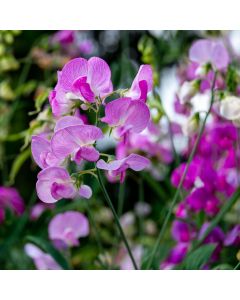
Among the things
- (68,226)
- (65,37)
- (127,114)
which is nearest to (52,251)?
(68,226)

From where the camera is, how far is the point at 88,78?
670 mm

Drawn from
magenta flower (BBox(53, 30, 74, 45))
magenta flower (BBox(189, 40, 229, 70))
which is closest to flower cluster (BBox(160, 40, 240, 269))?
magenta flower (BBox(189, 40, 229, 70))

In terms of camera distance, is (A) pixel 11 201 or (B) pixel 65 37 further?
(B) pixel 65 37

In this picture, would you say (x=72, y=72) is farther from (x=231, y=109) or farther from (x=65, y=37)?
(x=65, y=37)

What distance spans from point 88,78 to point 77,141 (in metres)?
0.07

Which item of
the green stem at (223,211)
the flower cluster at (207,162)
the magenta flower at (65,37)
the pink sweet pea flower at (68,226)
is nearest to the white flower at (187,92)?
the flower cluster at (207,162)

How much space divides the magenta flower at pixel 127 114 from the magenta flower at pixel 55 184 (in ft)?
0.25

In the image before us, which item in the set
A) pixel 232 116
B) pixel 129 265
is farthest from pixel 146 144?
pixel 232 116

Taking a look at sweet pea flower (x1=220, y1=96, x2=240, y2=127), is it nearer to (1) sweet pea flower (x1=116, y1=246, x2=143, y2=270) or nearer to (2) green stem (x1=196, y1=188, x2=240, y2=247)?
(2) green stem (x1=196, y1=188, x2=240, y2=247)

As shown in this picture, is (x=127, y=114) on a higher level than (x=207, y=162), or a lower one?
higher

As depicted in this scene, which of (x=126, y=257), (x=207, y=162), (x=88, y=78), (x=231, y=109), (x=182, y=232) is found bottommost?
(x=126, y=257)

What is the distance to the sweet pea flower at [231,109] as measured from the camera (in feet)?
2.82

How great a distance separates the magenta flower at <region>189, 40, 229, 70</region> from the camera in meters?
0.98

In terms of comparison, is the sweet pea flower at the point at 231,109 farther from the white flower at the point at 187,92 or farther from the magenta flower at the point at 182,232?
the magenta flower at the point at 182,232
